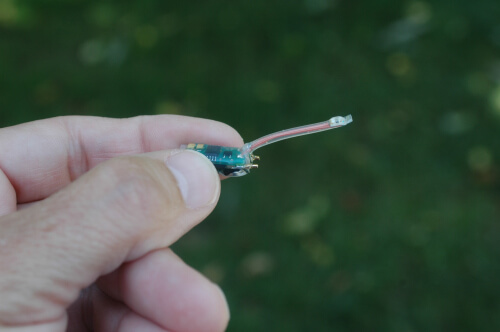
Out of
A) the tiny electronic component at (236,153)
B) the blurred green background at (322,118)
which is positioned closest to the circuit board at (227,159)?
the tiny electronic component at (236,153)

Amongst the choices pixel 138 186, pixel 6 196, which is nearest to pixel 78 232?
pixel 138 186

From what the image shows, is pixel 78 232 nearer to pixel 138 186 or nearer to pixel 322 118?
pixel 138 186

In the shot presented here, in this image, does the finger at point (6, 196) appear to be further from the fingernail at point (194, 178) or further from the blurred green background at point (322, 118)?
the blurred green background at point (322, 118)

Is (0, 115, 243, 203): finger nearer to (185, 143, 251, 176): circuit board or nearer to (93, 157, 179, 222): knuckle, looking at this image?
(185, 143, 251, 176): circuit board

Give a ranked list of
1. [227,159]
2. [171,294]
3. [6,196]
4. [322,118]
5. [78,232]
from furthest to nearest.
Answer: [322,118] < [6,196] < [227,159] < [171,294] < [78,232]

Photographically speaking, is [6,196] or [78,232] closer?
[78,232]

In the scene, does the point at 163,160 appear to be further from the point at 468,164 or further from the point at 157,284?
Answer: the point at 468,164

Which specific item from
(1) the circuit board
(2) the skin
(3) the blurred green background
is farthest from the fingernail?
(3) the blurred green background

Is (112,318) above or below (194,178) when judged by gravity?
below
